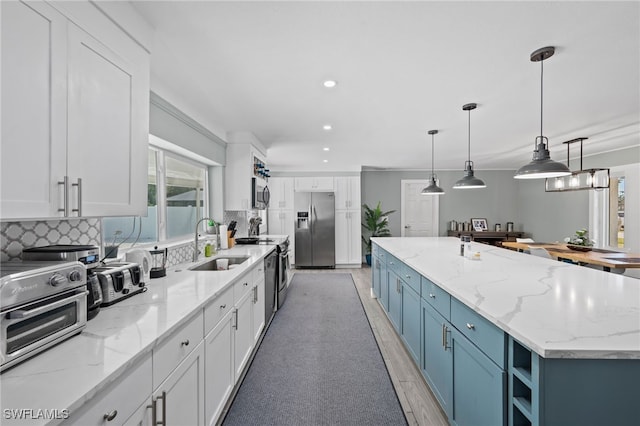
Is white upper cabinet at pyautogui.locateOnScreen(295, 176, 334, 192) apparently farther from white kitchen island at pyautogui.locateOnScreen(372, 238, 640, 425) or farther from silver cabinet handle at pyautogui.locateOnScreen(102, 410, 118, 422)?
Answer: silver cabinet handle at pyautogui.locateOnScreen(102, 410, 118, 422)

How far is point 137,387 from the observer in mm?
969

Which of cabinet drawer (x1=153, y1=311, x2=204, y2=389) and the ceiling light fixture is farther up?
the ceiling light fixture

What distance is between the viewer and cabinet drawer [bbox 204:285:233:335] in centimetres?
157

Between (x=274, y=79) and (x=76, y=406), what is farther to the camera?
(x=274, y=79)

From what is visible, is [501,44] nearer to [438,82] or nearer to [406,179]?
[438,82]

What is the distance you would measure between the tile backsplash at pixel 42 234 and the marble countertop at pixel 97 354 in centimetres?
44

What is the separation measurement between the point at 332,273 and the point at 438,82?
4.44 metres

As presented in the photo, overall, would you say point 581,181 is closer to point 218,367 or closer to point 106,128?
point 218,367

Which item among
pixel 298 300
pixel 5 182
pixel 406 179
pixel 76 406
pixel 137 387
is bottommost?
pixel 298 300

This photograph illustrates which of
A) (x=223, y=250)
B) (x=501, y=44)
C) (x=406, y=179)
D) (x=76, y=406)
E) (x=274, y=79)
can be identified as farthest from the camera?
(x=406, y=179)

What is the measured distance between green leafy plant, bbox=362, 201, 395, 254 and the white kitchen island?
14.1 feet

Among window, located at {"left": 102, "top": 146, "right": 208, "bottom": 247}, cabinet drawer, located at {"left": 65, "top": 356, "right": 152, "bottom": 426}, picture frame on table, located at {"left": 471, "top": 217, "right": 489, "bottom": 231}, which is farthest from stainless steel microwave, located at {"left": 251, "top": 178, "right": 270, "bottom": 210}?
picture frame on table, located at {"left": 471, "top": 217, "right": 489, "bottom": 231}

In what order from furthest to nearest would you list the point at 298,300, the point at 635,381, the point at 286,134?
1. the point at 298,300
2. the point at 286,134
3. the point at 635,381

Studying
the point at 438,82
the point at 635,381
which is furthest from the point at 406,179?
the point at 635,381
